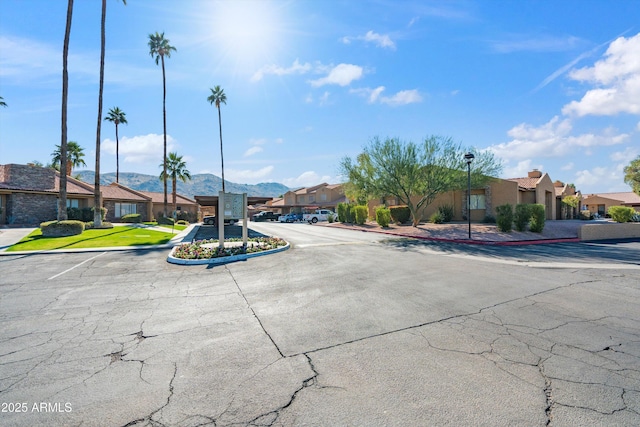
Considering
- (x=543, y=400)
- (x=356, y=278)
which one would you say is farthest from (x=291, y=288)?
(x=543, y=400)

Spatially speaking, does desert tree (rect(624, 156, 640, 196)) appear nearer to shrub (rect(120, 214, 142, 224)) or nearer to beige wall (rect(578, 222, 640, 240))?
beige wall (rect(578, 222, 640, 240))

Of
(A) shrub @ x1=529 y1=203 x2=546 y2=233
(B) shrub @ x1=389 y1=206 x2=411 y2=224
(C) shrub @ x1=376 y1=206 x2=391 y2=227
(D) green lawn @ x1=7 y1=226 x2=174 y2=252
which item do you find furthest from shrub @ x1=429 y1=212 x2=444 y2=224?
(D) green lawn @ x1=7 y1=226 x2=174 y2=252

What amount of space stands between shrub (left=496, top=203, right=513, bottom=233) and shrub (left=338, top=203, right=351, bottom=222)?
1715 centimetres

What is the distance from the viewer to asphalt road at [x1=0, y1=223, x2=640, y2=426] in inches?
117

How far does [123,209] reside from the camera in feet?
131

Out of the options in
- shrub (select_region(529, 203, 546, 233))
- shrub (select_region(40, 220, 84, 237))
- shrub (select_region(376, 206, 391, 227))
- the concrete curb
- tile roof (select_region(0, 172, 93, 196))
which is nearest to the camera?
the concrete curb

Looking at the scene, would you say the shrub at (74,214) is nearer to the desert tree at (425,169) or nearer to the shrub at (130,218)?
the shrub at (130,218)

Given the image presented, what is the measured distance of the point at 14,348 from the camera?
445cm

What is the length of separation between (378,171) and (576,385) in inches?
903

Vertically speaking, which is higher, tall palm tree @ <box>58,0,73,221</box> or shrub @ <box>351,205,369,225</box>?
tall palm tree @ <box>58,0,73,221</box>

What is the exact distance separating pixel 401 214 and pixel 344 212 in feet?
26.8

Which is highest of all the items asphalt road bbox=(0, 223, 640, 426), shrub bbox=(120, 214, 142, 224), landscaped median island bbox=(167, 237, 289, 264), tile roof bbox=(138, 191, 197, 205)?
tile roof bbox=(138, 191, 197, 205)

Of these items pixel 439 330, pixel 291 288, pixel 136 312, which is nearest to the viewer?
pixel 439 330

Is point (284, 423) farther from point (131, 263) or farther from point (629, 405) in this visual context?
point (131, 263)
